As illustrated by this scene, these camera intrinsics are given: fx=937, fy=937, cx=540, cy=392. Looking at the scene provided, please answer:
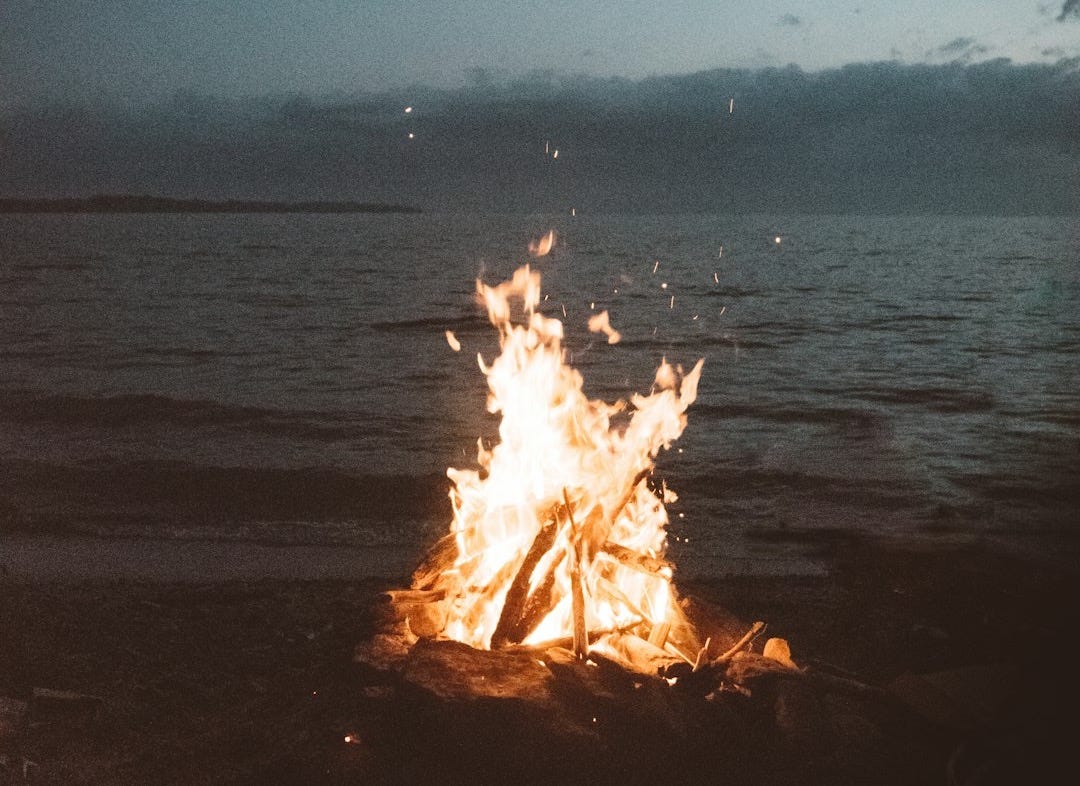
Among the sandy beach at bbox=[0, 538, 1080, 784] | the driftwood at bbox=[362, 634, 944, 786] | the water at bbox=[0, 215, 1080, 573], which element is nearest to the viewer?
the driftwood at bbox=[362, 634, 944, 786]

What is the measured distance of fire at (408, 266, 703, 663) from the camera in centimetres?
555

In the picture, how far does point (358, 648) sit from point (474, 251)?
3839 inches

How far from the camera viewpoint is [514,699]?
467 centimetres

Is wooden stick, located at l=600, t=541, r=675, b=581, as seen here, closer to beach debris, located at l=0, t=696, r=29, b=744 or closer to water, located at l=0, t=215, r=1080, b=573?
beach debris, located at l=0, t=696, r=29, b=744

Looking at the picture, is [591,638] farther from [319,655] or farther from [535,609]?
[319,655]

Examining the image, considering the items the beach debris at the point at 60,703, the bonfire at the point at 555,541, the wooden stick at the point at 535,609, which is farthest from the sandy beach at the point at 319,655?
the wooden stick at the point at 535,609

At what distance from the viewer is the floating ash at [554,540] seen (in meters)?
5.51

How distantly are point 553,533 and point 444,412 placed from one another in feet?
44.6

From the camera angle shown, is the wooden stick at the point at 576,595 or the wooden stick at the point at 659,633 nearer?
the wooden stick at the point at 576,595

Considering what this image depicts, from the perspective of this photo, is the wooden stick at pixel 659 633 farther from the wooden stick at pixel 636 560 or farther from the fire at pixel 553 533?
the wooden stick at pixel 636 560

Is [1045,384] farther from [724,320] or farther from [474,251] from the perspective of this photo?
[474,251]

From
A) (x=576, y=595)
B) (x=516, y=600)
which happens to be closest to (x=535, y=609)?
(x=516, y=600)

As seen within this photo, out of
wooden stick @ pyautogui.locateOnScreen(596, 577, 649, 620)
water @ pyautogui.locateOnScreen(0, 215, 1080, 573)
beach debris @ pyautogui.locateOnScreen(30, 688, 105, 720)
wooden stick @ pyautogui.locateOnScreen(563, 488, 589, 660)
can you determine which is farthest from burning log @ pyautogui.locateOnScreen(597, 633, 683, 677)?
water @ pyautogui.locateOnScreen(0, 215, 1080, 573)

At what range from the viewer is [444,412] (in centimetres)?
1902
